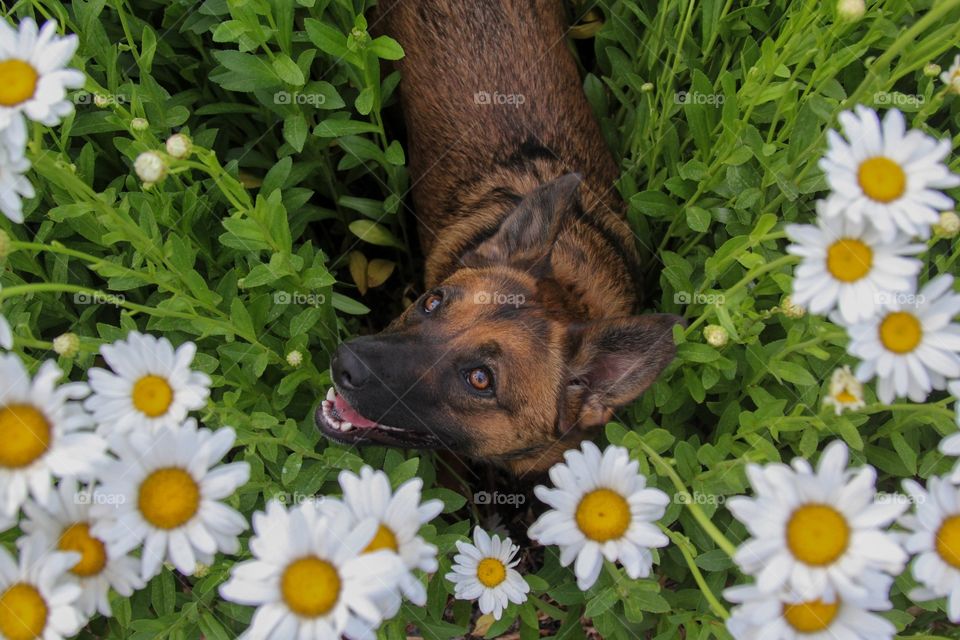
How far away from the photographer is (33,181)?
3336 millimetres

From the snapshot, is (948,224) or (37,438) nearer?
(37,438)

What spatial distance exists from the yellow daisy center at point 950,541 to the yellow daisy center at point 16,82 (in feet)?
9.14

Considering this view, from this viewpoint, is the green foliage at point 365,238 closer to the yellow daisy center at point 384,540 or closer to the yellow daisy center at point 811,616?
the yellow daisy center at point 811,616

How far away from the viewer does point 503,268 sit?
3.78m

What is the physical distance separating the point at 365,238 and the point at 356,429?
4.40 feet

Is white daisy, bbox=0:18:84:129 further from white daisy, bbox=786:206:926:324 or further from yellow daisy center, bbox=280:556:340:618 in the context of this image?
white daisy, bbox=786:206:926:324

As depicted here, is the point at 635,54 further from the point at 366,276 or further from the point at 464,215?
the point at 366,276

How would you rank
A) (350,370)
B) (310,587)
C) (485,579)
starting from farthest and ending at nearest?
(350,370) → (485,579) → (310,587)

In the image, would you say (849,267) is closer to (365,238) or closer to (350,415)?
(350,415)

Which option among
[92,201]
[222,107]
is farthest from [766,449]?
[222,107]

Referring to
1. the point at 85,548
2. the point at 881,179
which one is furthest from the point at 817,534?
the point at 85,548

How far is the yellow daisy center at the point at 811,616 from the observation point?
6.84 ft

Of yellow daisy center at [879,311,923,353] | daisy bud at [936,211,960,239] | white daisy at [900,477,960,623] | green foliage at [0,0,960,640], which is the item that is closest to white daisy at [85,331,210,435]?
green foliage at [0,0,960,640]

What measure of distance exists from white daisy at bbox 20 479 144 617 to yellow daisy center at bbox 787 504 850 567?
174cm
